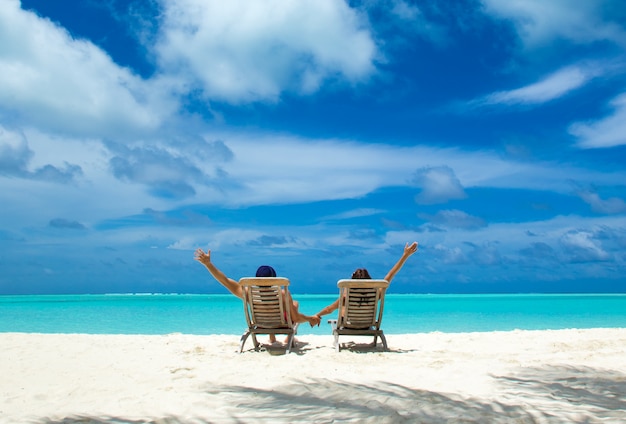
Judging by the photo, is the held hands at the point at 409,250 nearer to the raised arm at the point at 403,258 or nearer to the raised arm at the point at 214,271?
the raised arm at the point at 403,258

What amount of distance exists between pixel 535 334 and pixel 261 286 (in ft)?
19.9

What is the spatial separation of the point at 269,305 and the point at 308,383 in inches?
90.4

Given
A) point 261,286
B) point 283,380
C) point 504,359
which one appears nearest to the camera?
point 283,380

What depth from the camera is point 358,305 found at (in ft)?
24.0

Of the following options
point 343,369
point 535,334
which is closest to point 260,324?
point 343,369

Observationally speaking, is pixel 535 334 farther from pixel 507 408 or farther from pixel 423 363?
pixel 507 408

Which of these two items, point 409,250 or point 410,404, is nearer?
point 410,404

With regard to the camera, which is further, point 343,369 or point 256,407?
point 343,369

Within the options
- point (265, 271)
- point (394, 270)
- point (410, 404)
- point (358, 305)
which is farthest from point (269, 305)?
point (410, 404)

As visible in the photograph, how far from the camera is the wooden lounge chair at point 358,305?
7152 mm

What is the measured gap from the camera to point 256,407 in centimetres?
Answer: 413

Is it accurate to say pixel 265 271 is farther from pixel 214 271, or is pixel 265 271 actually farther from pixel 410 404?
pixel 410 404

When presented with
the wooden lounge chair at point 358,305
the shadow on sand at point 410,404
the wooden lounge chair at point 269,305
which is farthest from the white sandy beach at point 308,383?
the wooden lounge chair at point 269,305

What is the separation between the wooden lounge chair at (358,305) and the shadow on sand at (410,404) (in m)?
2.18
